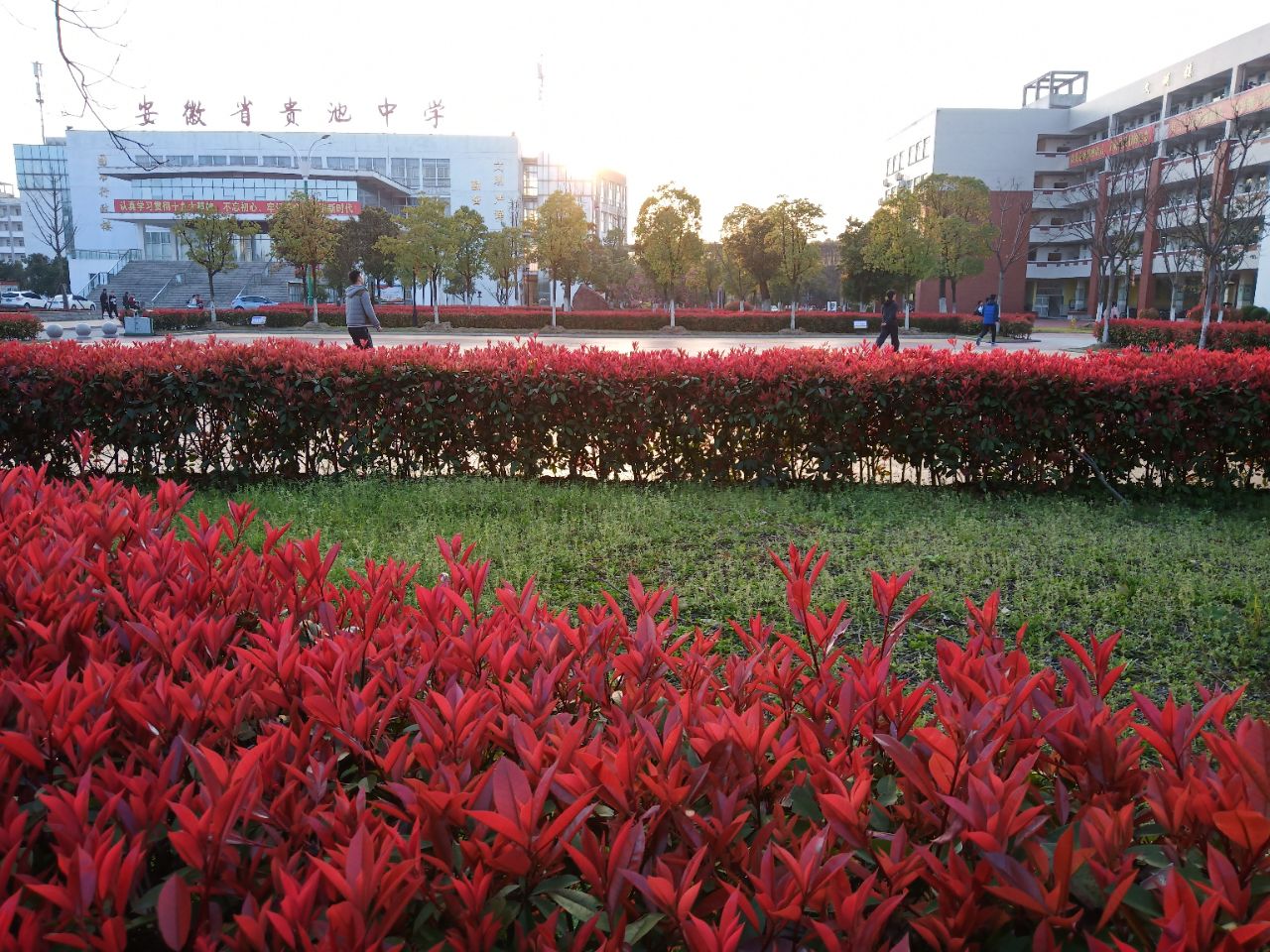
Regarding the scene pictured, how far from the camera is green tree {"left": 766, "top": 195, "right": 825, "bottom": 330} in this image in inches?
1483

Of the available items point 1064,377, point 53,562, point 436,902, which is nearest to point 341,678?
point 436,902

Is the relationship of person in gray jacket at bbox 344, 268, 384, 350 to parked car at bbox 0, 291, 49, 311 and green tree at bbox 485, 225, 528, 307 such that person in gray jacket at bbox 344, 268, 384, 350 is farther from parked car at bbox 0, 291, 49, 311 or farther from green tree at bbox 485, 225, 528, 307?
parked car at bbox 0, 291, 49, 311

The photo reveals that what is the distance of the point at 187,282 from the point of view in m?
62.2

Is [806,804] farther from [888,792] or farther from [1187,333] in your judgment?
[1187,333]

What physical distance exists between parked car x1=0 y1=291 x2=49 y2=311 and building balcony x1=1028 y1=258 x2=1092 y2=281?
56.5 metres

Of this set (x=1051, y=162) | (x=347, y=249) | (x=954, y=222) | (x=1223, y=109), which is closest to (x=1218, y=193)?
(x=954, y=222)

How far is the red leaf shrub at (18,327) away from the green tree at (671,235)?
22.3 m

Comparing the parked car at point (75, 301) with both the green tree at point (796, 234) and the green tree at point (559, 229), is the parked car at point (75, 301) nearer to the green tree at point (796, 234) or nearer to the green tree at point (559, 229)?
the green tree at point (559, 229)

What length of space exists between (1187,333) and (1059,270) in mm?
31311

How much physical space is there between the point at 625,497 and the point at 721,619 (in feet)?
7.18

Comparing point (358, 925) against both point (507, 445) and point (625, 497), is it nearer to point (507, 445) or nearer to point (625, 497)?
point (625, 497)

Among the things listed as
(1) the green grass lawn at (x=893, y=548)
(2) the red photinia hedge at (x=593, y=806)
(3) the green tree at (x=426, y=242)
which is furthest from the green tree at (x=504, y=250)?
(2) the red photinia hedge at (x=593, y=806)

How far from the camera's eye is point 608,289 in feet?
210

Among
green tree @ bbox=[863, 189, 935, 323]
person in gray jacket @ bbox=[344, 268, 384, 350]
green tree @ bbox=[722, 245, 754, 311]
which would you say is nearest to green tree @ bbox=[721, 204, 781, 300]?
green tree @ bbox=[722, 245, 754, 311]
